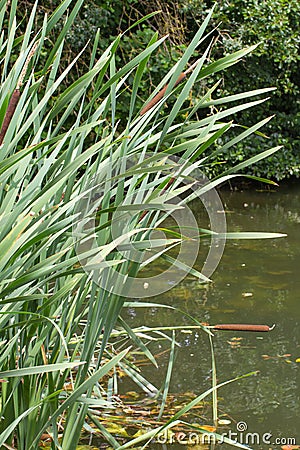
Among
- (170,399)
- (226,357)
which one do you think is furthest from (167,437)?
(226,357)

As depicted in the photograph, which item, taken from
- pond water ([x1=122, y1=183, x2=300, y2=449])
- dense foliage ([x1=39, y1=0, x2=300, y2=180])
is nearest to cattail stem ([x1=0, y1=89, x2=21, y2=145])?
pond water ([x1=122, y1=183, x2=300, y2=449])

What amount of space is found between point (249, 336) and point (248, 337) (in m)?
0.02

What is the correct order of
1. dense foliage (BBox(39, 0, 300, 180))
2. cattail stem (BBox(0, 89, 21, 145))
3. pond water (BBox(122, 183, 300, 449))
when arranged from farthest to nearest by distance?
dense foliage (BBox(39, 0, 300, 180)) < pond water (BBox(122, 183, 300, 449)) < cattail stem (BBox(0, 89, 21, 145))

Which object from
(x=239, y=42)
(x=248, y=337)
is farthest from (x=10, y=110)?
(x=239, y=42)

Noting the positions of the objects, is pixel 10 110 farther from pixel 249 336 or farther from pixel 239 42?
pixel 239 42

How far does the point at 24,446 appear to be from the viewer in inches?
73.6

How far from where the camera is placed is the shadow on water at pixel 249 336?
124 inches

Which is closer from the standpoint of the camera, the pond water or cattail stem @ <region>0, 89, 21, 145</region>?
cattail stem @ <region>0, 89, 21, 145</region>

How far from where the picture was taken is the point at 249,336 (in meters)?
4.06

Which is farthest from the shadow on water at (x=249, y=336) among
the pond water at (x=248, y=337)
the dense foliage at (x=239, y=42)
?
the dense foliage at (x=239, y=42)

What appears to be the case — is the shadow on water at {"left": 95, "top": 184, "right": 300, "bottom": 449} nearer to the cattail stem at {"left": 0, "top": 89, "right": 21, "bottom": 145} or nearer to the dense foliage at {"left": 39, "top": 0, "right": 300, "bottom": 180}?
the cattail stem at {"left": 0, "top": 89, "right": 21, "bottom": 145}

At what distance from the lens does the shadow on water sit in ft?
10.3

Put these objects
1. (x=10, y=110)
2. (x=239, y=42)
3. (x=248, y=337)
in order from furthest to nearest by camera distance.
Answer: (x=239, y=42)
(x=248, y=337)
(x=10, y=110)

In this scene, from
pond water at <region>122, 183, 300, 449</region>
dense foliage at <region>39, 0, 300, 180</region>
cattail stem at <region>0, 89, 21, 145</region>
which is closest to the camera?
cattail stem at <region>0, 89, 21, 145</region>
